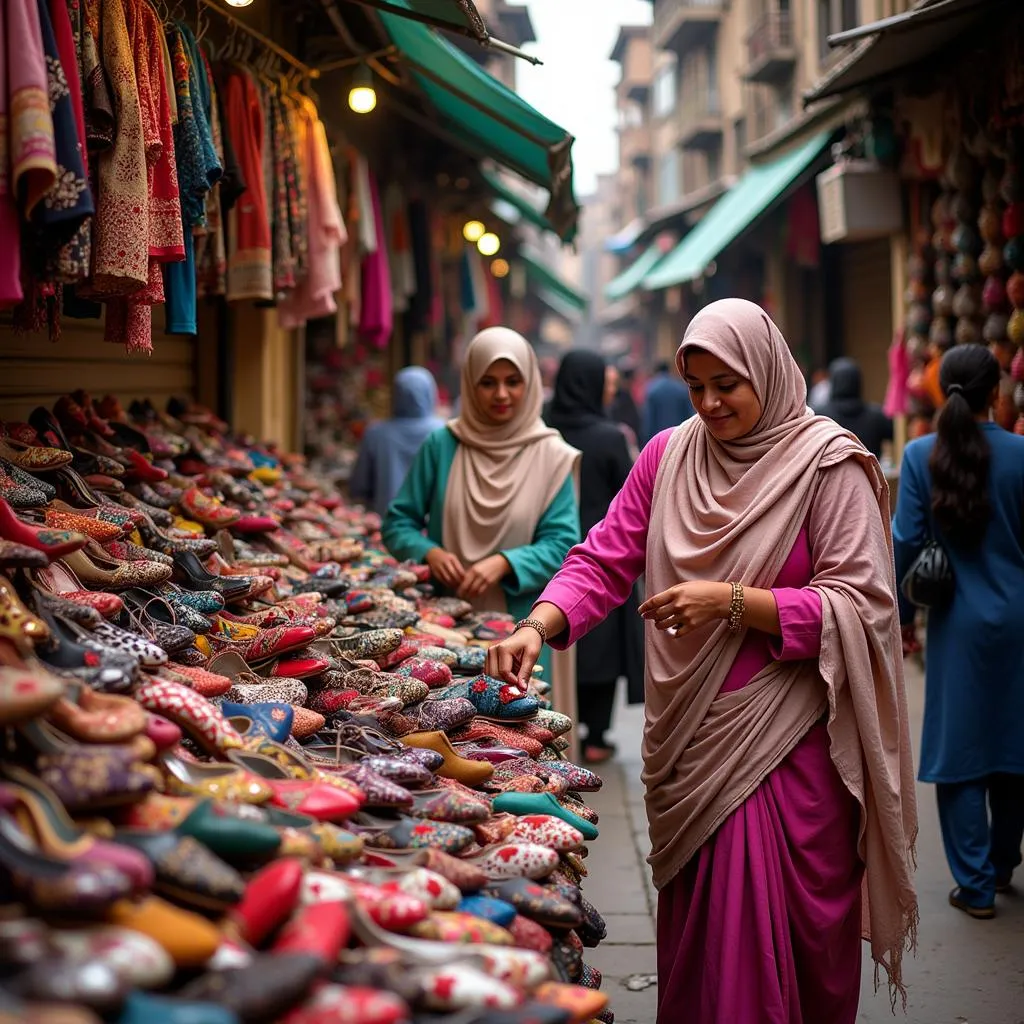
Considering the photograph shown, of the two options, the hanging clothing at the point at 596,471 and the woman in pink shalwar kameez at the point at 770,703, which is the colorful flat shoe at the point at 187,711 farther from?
the hanging clothing at the point at 596,471

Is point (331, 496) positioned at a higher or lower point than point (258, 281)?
lower

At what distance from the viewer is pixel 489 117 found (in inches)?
289

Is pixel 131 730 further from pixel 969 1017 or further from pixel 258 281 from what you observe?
pixel 258 281

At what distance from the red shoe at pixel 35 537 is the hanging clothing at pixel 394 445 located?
4926 mm

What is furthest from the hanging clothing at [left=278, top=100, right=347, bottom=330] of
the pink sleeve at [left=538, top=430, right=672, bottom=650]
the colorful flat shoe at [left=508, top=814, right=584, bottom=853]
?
the colorful flat shoe at [left=508, top=814, right=584, bottom=853]

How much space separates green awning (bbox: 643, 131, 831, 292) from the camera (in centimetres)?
1134

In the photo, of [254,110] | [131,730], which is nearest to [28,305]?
[131,730]

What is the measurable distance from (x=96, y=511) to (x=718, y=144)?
25062 millimetres

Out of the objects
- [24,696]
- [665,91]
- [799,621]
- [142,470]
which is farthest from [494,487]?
[665,91]

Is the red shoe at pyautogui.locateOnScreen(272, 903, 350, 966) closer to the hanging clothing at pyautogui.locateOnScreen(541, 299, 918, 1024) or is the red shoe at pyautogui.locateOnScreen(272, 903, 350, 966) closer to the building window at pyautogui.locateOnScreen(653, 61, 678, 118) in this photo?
the hanging clothing at pyautogui.locateOnScreen(541, 299, 918, 1024)

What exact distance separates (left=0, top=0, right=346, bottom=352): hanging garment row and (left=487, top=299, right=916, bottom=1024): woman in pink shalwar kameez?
1.34 metres

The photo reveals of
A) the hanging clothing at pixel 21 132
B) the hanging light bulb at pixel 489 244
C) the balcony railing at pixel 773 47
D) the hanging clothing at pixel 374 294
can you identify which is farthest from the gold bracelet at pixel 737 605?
the balcony railing at pixel 773 47

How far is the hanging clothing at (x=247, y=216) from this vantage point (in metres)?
5.07

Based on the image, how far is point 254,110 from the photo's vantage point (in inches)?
204
